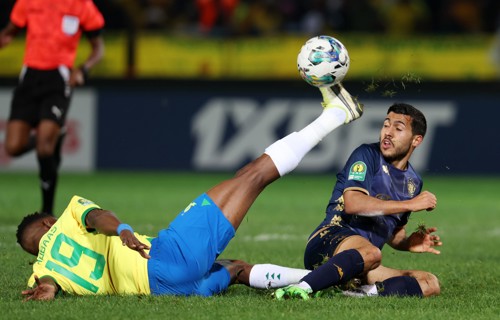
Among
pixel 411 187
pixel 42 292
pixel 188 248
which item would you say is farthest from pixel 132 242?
pixel 411 187

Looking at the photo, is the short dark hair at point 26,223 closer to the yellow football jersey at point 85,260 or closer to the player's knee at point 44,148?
the yellow football jersey at point 85,260

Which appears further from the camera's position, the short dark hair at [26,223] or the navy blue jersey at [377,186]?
the navy blue jersey at [377,186]

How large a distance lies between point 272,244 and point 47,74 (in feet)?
9.84

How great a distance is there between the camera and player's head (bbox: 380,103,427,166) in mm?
6109

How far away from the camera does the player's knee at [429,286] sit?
19.5ft

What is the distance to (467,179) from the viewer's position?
16.1 metres

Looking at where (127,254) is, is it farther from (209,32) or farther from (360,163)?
(209,32)

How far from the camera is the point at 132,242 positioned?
16.8 feet

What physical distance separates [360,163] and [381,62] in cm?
1022

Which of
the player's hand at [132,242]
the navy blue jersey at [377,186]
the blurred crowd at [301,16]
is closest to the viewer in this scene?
the player's hand at [132,242]

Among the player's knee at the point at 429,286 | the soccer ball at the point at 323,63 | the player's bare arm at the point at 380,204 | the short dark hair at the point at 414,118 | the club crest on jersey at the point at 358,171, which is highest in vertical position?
the soccer ball at the point at 323,63

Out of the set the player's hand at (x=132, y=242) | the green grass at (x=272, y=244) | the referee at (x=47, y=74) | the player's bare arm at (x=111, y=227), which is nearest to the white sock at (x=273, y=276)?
the green grass at (x=272, y=244)

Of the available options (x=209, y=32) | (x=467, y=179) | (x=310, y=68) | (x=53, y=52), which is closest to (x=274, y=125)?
(x=209, y=32)

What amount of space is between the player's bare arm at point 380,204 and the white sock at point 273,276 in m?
0.53
